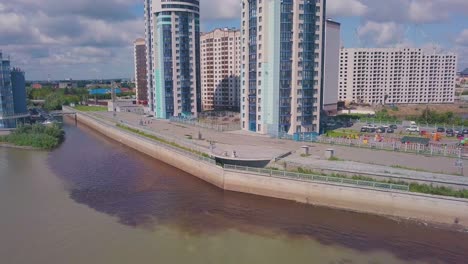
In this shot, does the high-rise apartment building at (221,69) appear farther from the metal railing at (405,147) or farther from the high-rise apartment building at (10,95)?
the metal railing at (405,147)

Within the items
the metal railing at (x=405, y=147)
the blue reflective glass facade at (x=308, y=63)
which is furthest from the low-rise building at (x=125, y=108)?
the metal railing at (x=405, y=147)

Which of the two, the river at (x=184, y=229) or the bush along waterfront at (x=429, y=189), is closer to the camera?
the river at (x=184, y=229)

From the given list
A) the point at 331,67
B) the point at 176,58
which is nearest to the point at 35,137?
the point at 176,58

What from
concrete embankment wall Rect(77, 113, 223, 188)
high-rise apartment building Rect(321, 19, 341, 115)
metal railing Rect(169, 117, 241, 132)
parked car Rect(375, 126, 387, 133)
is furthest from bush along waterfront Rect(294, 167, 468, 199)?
high-rise apartment building Rect(321, 19, 341, 115)

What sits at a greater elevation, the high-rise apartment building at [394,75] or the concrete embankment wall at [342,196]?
the high-rise apartment building at [394,75]

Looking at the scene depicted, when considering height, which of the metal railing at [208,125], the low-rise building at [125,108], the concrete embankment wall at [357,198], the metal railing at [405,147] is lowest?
the concrete embankment wall at [357,198]

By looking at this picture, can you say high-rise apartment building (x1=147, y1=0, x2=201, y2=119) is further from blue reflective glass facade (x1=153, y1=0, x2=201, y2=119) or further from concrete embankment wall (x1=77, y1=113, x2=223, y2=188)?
concrete embankment wall (x1=77, y1=113, x2=223, y2=188)

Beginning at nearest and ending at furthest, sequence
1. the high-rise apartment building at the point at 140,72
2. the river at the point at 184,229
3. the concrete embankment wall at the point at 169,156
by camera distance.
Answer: the river at the point at 184,229 → the concrete embankment wall at the point at 169,156 → the high-rise apartment building at the point at 140,72

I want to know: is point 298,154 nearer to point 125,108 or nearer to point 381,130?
point 381,130
